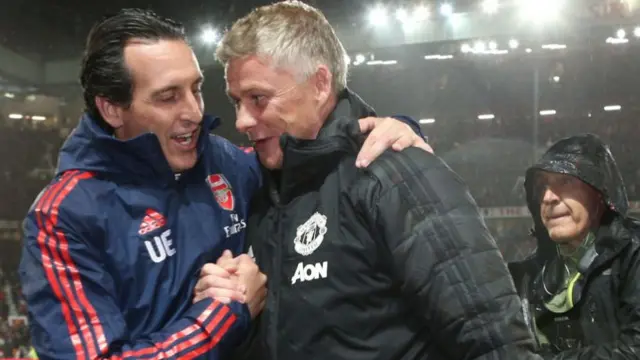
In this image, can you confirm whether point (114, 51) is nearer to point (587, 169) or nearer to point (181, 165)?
point (181, 165)

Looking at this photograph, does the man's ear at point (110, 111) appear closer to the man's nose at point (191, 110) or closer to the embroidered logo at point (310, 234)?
the man's nose at point (191, 110)

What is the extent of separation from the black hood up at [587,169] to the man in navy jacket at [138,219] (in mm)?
989

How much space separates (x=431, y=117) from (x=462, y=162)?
0.38 m

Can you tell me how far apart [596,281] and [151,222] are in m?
1.20

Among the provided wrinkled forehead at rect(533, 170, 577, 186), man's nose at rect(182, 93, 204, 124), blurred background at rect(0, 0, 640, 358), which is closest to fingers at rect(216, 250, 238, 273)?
man's nose at rect(182, 93, 204, 124)

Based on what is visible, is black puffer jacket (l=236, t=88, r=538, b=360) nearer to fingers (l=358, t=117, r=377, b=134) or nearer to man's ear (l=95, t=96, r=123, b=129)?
fingers (l=358, t=117, r=377, b=134)

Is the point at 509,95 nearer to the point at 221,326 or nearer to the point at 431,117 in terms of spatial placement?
the point at 431,117

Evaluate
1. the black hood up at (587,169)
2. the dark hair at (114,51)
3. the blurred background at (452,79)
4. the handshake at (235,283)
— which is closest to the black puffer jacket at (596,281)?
the black hood up at (587,169)

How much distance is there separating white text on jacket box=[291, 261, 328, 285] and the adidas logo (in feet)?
0.81

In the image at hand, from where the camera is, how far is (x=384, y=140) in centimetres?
93

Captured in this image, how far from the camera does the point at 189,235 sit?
3.41 ft

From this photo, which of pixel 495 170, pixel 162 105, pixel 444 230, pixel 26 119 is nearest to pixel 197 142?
pixel 162 105

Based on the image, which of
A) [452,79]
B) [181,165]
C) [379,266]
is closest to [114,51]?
[181,165]

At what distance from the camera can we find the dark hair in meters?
1.07
